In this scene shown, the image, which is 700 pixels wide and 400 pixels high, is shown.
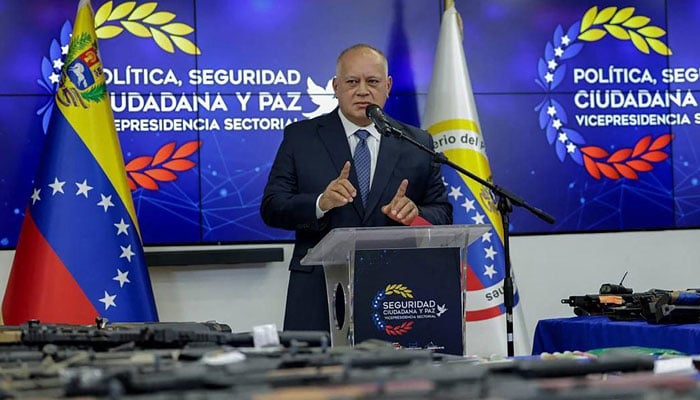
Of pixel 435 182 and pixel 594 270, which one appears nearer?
pixel 435 182

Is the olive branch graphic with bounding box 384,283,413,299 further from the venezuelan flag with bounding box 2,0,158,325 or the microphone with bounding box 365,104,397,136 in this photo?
the venezuelan flag with bounding box 2,0,158,325

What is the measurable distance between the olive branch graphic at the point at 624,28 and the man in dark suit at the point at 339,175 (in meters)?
2.48

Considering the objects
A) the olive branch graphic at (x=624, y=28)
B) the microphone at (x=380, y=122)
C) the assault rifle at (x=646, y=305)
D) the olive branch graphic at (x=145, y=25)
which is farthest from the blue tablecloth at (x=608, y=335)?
the olive branch graphic at (x=145, y=25)

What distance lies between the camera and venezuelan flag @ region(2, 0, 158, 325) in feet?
15.2

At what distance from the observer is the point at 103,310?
464 centimetres

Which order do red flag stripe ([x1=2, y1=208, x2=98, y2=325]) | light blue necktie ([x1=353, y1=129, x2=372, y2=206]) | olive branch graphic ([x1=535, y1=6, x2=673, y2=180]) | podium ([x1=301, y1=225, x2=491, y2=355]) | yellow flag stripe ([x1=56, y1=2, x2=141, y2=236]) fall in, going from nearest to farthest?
podium ([x1=301, y1=225, x2=491, y2=355]) < light blue necktie ([x1=353, y1=129, x2=372, y2=206]) < red flag stripe ([x1=2, y1=208, x2=98, y2=325]) < yellow flag stripe ([x1=56, y1=2, x2=141, y2=236]) < olive branch graphic ([x1=535, y1=6, x2=673, y2=180])

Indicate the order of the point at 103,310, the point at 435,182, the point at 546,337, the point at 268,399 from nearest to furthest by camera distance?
the point at 268,399
the point at 435,182
the point at 546,337
the point at 103,310

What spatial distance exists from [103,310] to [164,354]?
329 centimetres

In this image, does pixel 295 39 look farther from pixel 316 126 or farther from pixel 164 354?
pixel 164 354

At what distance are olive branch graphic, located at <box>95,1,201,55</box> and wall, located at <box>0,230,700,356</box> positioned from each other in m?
1.21

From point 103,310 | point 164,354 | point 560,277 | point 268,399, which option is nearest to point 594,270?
point 560,277

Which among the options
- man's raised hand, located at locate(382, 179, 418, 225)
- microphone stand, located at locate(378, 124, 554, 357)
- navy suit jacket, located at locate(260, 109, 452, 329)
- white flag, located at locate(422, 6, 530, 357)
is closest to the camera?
man's raised hand, located at locate(382, 179, 418, 225)

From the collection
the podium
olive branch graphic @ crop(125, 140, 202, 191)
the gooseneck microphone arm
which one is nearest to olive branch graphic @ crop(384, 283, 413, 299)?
the podium

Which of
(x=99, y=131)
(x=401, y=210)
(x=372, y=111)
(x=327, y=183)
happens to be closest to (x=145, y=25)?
(x=99, y=131)
